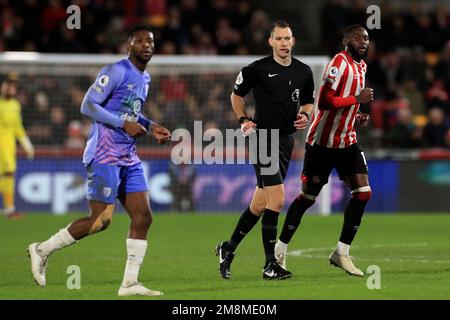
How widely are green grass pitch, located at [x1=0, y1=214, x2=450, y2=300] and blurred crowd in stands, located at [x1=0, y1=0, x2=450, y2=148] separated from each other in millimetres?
2530

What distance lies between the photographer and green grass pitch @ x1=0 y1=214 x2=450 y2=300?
8.77 meters

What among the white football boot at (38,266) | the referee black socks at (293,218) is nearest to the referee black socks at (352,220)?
the referee black socks at (293,218)

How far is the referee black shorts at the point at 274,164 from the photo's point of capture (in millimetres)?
9781

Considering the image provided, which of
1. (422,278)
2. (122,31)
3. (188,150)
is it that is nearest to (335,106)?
(422,278)

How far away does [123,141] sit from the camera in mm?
8812

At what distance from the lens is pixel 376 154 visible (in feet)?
67.2

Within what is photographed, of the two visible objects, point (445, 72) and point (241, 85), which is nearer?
point (241, 85)

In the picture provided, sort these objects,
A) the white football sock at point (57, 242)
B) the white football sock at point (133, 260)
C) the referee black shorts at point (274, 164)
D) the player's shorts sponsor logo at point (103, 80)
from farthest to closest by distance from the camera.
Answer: the referee black shorts at point (274, 164)
the white football sock at point (57, 242)
the player's shorts sponsor logo at point (103, 80)
the white football sock at point (133, 260)

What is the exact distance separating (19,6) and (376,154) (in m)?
8.77

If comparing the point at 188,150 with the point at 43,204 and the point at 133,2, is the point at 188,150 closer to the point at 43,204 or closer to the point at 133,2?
the point at 43,204

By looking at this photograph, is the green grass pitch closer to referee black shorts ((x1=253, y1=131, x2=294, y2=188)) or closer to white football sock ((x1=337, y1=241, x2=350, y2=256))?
white football sock ((x1=337, y1=241, x2=350, y2=256))

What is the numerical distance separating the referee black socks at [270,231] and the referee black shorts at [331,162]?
770mm

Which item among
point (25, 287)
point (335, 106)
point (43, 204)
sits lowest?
point (43, 204)

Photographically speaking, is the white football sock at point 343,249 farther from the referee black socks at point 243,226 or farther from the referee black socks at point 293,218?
the referee black socks at point 243,226
